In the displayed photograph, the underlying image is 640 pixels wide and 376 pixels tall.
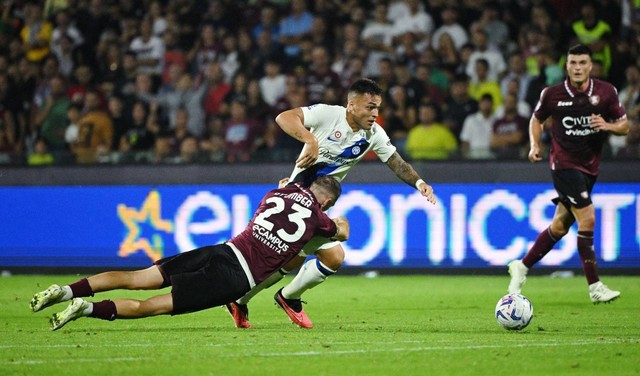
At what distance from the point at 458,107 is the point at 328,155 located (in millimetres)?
7346

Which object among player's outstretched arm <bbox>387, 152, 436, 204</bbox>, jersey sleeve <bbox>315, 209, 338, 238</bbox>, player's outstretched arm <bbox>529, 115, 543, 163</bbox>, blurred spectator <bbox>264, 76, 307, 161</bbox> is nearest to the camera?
jersey sleeve <bbox>315, 209, 338, 238</bbox>

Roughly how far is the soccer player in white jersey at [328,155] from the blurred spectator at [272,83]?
801cm

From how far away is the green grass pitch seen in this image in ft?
24.2

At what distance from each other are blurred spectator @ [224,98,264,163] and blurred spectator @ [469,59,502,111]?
329 cm

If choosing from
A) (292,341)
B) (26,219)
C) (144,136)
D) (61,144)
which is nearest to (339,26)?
(144,136)

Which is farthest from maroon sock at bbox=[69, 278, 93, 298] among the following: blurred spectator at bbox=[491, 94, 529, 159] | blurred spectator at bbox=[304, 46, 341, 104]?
blurred spectator at bbox=[304, 46, 341, 104]

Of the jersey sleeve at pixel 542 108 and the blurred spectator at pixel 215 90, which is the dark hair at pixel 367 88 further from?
the blurred spectator at pixel 215 90

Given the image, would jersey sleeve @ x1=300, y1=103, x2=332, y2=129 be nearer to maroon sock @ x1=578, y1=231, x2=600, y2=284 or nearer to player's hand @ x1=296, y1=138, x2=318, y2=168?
player's hand @ x1=296, y1=138, x2=318, y2=168

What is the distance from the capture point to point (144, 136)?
18.0 metres

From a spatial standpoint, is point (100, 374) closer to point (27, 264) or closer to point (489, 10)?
point (27, 264)

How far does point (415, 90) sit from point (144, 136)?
4252 mm

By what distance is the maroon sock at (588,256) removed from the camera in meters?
11.7

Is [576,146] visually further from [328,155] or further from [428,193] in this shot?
[328,155]

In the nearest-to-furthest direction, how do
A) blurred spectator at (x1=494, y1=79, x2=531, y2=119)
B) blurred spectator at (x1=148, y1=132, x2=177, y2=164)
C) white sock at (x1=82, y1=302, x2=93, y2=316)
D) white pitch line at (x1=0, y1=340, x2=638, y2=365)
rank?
white pitch line at (x1=0, y1=340, x2=638, y2=365)
white sock at (x1=82, y1=302, x2=93, y2=316)
blurred spectator at (x1=148, y1=132, x2=177, y2=164)
blurred spectator at (x1=494, y1=79, x2=531, y2=119)
